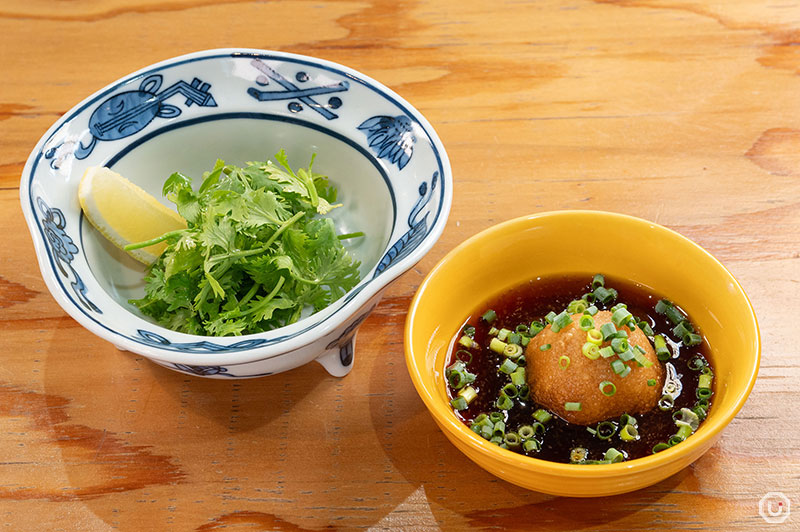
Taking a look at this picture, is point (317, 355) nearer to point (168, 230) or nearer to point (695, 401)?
point (168, 230)

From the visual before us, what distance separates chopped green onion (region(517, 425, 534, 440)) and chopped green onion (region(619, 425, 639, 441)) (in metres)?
0.13

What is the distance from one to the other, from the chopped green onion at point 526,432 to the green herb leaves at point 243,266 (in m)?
0.38

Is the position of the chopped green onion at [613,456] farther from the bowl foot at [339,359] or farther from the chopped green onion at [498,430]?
the bowl foot at [339,359]

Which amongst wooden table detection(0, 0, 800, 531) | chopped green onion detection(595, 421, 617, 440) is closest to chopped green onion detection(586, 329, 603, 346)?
Result: chopped green onion detection(595, 421, 617, 440)

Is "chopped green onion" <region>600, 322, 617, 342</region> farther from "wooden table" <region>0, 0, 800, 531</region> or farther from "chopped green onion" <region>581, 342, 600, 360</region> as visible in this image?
"wooden table" <region>0, 0, 800, 531</region>

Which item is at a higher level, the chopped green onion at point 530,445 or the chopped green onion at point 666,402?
the chopped green onion at point 666,402

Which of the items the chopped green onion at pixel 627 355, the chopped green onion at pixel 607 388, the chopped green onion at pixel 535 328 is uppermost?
the chopped green onion at pixel 627 355

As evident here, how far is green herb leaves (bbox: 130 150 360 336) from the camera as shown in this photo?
1.21m

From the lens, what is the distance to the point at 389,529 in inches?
43.1

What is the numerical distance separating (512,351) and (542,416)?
0.13 m

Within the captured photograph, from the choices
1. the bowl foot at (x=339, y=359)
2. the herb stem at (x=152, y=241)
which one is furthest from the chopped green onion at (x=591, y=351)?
the herb stem at (x=152, y=241)

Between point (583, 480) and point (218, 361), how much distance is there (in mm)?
513

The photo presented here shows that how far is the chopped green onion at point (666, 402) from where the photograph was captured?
1.11 meters

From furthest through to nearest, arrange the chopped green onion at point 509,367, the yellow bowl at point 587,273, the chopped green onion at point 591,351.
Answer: the chopped green onion at point 509,367 → the chopped green onion at point 591,351 → the yellow bowl at point 587,273
